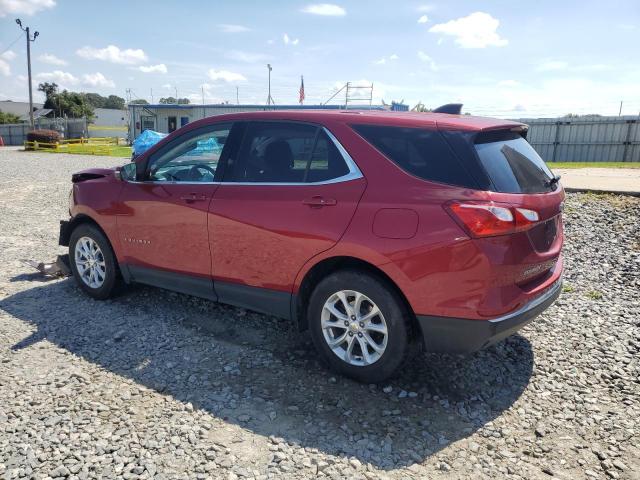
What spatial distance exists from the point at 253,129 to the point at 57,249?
4465 millimetres

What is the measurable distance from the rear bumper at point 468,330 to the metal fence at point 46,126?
54.3 metres

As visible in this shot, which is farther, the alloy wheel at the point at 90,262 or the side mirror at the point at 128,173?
the alloy wheel at the point at 90,262

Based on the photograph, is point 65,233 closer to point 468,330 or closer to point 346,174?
point 346,174

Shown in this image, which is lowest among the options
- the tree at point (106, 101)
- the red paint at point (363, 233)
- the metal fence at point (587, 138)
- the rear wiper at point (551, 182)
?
the red paint at point (363, 233)

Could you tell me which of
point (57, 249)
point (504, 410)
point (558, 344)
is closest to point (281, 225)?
point (504, 410)

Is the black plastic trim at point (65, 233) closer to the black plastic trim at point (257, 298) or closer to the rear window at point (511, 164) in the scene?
the black plastic trim at point (257, 298)

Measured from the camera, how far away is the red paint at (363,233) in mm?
2973

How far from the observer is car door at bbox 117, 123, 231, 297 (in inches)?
162

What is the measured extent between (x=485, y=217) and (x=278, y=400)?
5.81 ft

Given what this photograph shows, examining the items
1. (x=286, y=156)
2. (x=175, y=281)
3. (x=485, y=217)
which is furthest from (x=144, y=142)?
(x=485, y=217)

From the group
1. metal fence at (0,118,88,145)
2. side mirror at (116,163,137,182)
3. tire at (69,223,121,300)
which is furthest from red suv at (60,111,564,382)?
metal fence at (0,118,88,145)

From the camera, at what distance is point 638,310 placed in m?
4.79

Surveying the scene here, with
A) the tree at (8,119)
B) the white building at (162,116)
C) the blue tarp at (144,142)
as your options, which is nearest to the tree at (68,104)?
the tree at (8,119)

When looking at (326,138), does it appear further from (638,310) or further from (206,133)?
(638,310)
